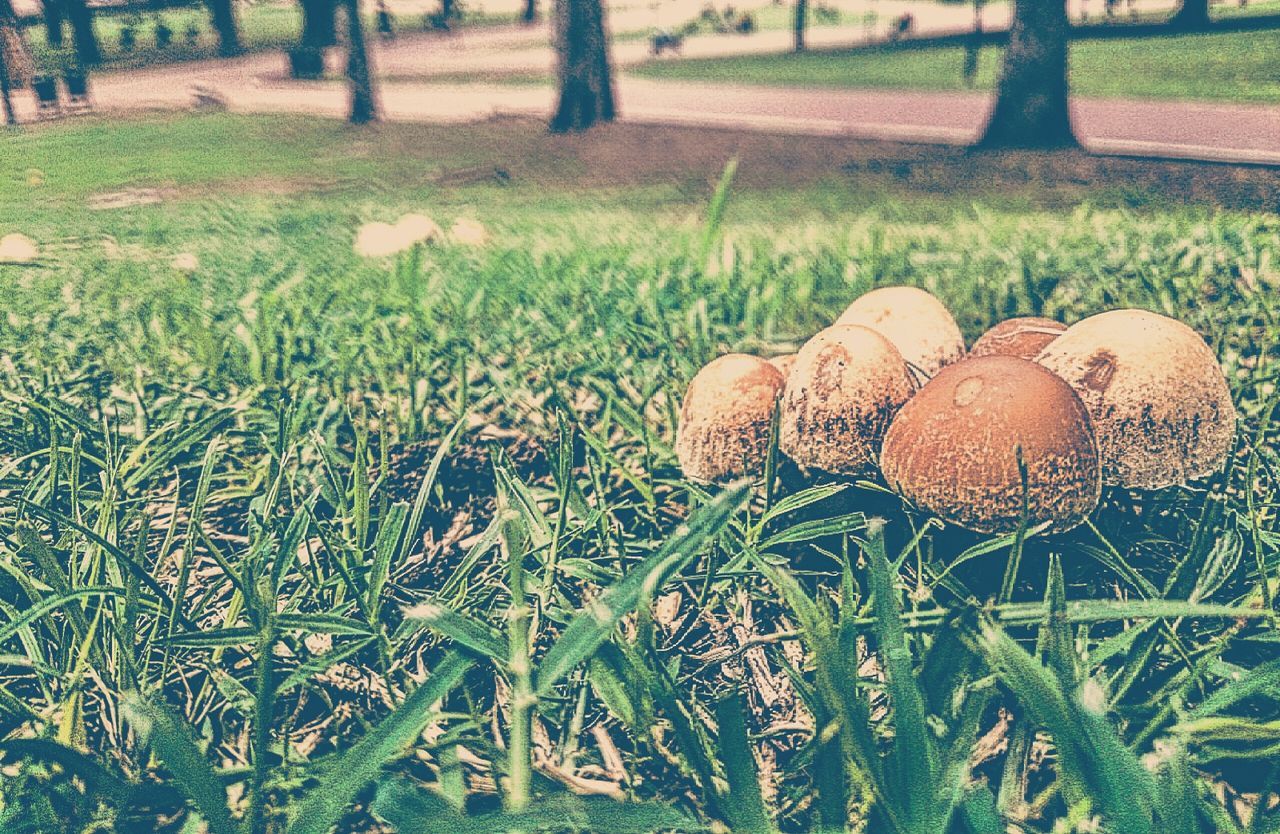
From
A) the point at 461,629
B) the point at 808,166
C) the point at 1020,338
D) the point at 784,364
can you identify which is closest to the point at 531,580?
the point at 461,629

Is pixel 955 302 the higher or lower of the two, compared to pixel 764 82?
lower

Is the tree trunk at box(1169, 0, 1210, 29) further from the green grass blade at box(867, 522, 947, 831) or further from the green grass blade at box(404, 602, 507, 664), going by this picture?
the green grass blade at box(404, 602, 507, 664)

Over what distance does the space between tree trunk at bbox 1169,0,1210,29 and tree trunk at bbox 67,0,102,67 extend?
3325mm

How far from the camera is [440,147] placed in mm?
4453

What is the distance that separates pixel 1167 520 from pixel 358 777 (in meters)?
1.20

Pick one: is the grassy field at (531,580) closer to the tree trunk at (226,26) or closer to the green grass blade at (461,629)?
the green grass blade at (461,629)

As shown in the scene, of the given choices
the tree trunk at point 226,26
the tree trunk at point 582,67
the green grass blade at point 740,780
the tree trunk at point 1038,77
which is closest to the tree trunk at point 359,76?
the tree trunk at point 582,67

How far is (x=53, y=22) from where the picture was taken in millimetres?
2273

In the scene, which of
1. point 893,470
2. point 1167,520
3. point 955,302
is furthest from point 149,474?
point 955,302

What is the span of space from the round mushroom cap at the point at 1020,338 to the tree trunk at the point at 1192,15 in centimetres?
253

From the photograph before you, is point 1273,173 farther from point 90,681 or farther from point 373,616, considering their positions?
point 90,681

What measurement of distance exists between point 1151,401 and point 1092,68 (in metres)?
6.18

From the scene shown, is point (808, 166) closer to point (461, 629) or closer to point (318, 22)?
point (318, 22)

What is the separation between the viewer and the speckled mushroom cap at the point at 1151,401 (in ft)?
4.42
